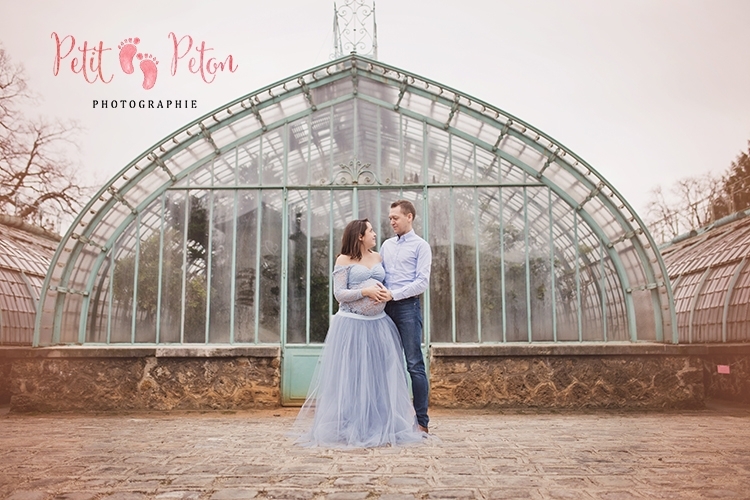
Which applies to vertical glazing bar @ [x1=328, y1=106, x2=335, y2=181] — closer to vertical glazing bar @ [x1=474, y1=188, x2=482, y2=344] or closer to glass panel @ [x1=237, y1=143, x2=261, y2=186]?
glass panel @ [x1=237, y1=143, x2=261, y2=186]

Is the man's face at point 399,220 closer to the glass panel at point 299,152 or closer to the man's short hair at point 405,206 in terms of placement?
the man's short hair at point 405,206

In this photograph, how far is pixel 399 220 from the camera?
5.85m

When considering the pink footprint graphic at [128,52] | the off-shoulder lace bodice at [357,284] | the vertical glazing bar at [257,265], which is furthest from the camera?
the pink footprint graphic at [128,52]

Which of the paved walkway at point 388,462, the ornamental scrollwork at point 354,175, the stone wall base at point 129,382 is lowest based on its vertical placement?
the paved walkway at point 388,462

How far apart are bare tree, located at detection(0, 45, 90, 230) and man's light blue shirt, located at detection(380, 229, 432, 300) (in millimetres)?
14785

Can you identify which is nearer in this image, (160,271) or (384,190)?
(160,271)

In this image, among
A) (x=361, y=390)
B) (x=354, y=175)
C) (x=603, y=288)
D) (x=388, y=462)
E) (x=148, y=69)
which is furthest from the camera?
(x=148, y=69)

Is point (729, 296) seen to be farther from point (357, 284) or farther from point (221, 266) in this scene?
point (221, 266)

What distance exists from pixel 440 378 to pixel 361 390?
3.00m

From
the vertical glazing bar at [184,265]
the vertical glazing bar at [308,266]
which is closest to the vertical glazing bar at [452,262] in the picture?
the vertical glazing bar at [308,266]

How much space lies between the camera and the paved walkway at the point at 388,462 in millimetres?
3746

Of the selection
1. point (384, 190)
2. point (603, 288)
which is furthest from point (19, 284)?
point (603, 288)

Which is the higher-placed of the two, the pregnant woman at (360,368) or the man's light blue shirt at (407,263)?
the man's light blue shirt at (407,263)

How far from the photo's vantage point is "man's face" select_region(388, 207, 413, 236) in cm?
583
